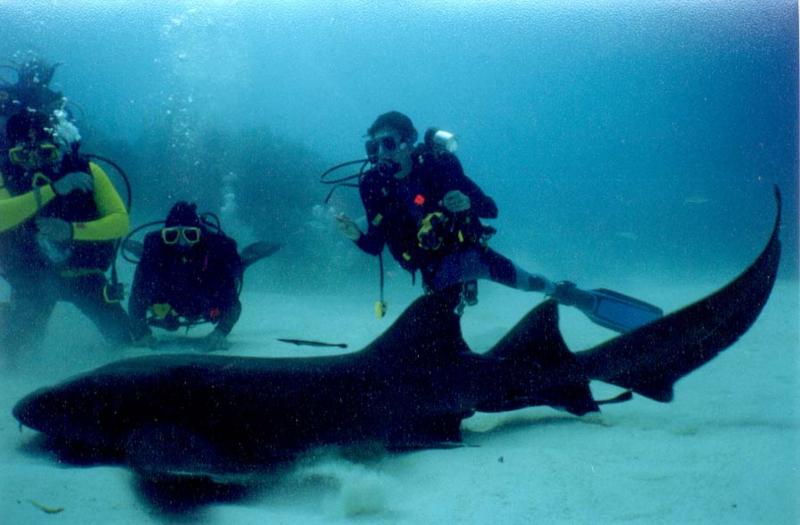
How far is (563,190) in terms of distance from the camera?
216 feet

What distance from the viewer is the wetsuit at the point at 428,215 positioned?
5.59 metres

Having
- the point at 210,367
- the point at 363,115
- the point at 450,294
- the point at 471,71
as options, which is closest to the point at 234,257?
the point at 210,367

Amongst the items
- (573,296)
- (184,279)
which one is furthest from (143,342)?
(573,296)

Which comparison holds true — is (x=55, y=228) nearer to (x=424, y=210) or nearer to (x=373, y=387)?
(x=424, y=210)

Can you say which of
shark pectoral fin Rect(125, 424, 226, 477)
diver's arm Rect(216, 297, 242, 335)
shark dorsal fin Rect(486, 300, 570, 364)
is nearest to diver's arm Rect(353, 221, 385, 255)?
diver's arm Rect(216, 297, 242, 335)

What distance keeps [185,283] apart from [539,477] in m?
4.72

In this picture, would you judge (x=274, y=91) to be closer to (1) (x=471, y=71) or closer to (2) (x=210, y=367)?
(2) (x=210, y=367)

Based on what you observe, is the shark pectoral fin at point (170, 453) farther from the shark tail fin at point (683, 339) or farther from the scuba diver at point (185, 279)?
the scuba diver at point (185, 279)

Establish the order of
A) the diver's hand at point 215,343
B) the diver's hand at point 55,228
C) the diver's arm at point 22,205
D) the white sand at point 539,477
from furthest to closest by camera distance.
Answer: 1. the diver's hand at point 215,343
2. the diver's hand at point 55,228
3. the diver's arm at point 22,205
4. the white sand at point 539,477

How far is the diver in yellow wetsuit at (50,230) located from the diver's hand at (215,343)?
1.02m

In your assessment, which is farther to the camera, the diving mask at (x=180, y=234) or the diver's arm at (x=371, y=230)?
the diver's arm at (x=371, y=230)

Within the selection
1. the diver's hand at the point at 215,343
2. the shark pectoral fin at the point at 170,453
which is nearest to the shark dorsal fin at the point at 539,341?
the shark pectoral fin at the point at 170,453

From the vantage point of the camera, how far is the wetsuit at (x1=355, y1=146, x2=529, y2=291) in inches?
220

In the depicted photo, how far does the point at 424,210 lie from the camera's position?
226 inches
